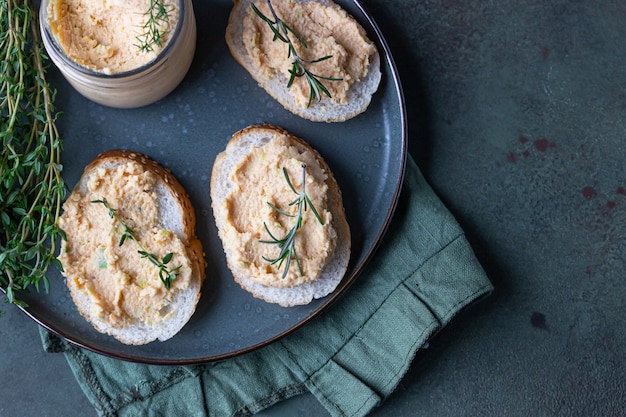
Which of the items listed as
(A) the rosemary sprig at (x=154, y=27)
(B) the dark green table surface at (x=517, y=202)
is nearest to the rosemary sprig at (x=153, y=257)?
(A) the rosemary sprig at (x=154, y=27)

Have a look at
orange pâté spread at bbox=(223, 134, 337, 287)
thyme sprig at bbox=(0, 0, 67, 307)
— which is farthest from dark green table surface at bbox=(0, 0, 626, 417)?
orange pâté spread at bbox=(223, 134, 337, 287)

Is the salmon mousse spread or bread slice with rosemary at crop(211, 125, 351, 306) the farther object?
bread slice with rosemary at crop(211, 125, 351, 306)

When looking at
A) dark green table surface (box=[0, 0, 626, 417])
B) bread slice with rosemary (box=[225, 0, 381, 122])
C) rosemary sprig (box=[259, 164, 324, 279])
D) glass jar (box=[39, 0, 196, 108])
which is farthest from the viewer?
dark green table surface (box=[0, 0, 626, 417])

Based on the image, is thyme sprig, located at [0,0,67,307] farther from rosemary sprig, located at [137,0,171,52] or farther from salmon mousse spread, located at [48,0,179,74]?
rosemary sprig, located at [137,0,171,52]

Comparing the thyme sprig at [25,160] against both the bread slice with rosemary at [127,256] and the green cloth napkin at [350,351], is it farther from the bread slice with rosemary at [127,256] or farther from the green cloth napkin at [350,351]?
the green cloth napkin at [350,351]

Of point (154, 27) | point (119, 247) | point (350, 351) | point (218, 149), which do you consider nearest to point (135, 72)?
point (154, 27)

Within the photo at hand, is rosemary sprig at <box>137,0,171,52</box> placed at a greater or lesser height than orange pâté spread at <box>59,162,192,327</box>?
greater
